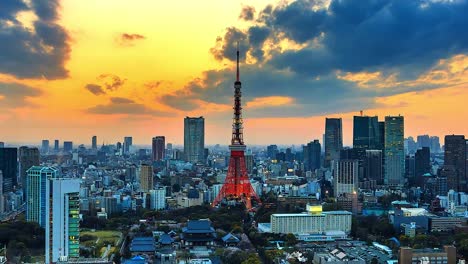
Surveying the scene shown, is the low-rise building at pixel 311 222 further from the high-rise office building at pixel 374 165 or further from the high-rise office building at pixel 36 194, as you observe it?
the high-rise office building at pixel 374 165

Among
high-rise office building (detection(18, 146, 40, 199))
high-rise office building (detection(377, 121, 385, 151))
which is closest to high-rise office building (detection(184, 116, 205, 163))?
high-rise office building (detection(377, 121, 385, 151))

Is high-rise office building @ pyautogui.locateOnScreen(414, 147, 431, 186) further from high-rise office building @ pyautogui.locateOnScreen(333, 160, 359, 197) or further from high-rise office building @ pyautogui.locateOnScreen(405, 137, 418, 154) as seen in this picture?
high-rise office building @ pyautogui.locateOnScreen(405, 137, 418, 154)

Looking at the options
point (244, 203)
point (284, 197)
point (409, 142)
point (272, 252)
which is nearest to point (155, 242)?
point (272, 252)

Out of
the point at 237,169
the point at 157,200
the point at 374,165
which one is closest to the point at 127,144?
the point at 374,165

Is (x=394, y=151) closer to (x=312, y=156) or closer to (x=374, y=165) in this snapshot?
(x=374, y=165)

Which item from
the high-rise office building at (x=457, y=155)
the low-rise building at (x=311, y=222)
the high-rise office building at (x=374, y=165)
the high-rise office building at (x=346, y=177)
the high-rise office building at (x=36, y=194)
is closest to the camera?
the high-rise office building at (x=36, y=194)

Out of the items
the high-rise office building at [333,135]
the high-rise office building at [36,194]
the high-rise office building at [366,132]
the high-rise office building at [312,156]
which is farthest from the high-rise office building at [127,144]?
the high-rise office building at [36,194]
